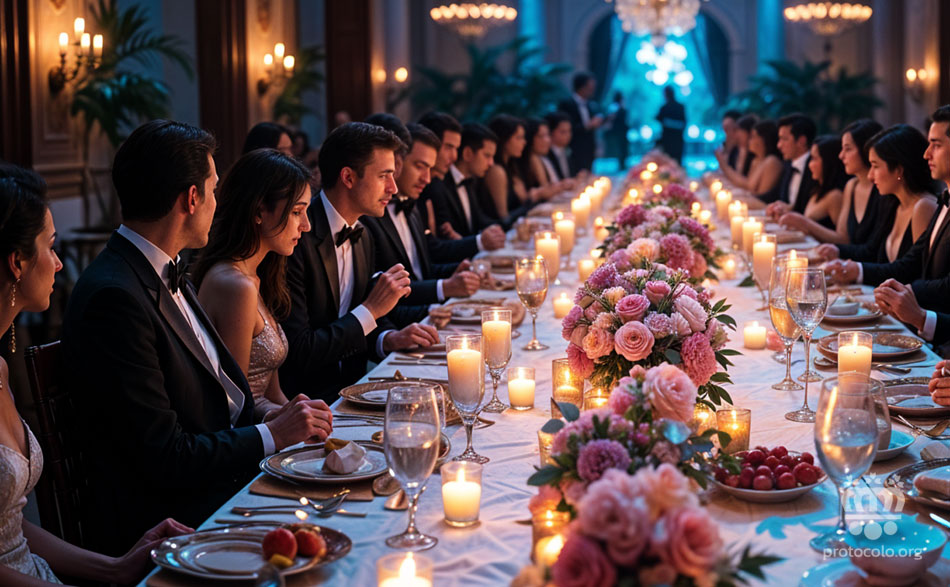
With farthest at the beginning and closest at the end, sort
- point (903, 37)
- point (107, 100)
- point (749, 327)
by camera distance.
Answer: point (903, 37) < point (107, 100) < point (749, 327)

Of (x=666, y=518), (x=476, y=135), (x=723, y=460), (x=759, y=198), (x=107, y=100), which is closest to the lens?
(x=666, y=518)

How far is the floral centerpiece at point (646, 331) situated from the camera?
1936 mm

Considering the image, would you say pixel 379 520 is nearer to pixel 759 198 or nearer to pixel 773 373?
pixel 773 373

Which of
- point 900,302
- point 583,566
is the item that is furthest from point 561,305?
point 583,566

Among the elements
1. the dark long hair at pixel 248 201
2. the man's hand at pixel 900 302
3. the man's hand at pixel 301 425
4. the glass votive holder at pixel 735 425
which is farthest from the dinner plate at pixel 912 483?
the dark long hair at pixel 248 201

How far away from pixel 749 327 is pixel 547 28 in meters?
17.0

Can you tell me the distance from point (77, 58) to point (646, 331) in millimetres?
6498

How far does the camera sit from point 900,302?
302 cm

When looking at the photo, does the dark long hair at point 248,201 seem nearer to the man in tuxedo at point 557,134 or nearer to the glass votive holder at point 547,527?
the glass votive holder at point 547,527

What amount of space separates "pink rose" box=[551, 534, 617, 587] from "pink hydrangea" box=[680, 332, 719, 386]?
965mm

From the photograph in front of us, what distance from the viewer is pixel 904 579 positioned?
1.35 meters

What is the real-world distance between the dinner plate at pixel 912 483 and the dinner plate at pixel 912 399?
37 cm

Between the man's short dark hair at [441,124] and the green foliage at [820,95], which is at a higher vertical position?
the green foliage at [820,95]

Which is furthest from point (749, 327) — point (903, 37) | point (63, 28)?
point (903, 37)
